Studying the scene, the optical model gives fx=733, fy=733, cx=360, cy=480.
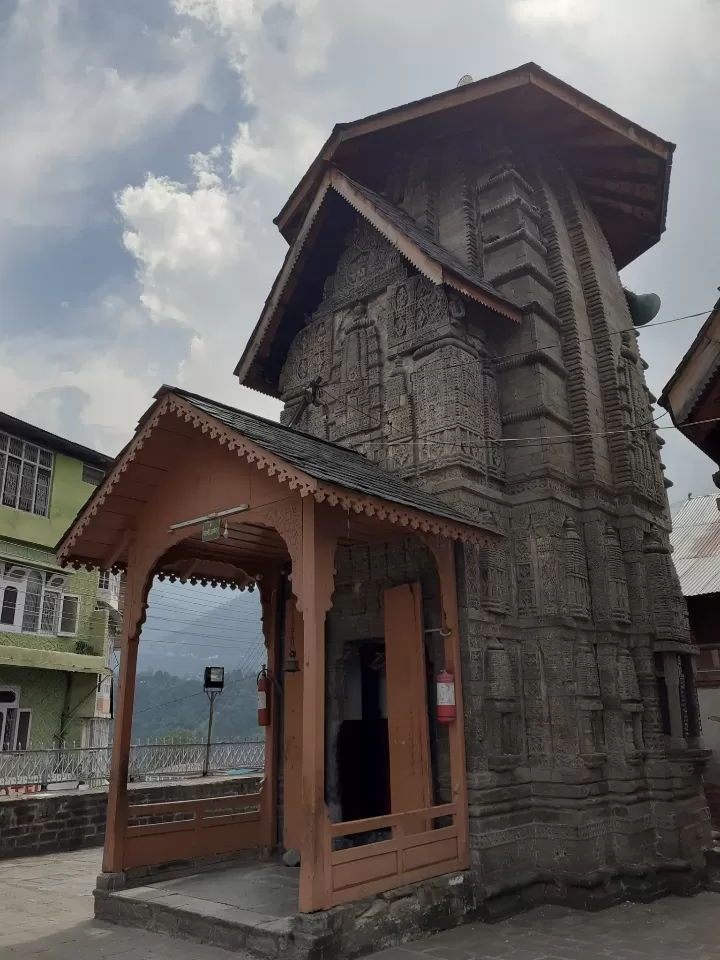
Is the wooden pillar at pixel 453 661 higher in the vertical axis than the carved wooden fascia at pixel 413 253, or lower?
lower

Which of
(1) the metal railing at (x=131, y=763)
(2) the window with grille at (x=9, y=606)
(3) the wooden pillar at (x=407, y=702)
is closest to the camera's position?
(3) the wooden pillar at (x=407, y=702)

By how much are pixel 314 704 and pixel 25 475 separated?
16.7 metres

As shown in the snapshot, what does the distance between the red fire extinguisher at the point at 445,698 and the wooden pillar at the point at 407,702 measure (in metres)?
0.38

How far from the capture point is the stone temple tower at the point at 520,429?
31.4 feet

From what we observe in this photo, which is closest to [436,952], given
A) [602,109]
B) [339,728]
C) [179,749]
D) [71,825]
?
[339,728]

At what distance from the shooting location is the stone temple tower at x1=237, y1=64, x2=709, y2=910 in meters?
9.58

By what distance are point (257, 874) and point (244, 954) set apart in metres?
2.76

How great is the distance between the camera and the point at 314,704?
707 cm

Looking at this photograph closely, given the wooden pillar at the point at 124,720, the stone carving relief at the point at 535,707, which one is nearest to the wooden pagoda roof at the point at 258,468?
the wooden pillar at the point at 124,720

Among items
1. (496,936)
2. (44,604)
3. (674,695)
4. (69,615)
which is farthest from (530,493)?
(69,615)

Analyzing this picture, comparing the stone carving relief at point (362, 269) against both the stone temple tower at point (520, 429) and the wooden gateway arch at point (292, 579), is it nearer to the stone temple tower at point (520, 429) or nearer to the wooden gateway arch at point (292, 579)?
the stone temple tower at point (520, 429)

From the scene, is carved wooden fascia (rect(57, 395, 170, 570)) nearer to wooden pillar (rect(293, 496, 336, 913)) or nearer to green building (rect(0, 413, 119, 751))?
wooden pillar (rect(293, 496, 336, 913))

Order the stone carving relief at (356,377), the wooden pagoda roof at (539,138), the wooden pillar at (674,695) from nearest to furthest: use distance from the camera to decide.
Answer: the wooden pillar at (674,695) → the stone carving relief at (356,377) → the wooden pagoda roof at (539,138)

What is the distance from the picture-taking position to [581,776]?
9469mm
